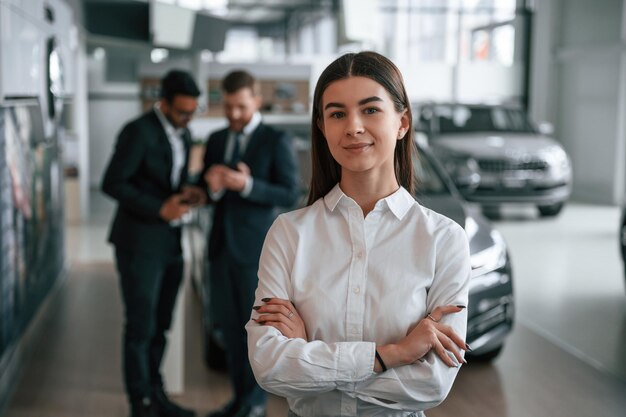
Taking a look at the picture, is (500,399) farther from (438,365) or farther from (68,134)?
(68,134)

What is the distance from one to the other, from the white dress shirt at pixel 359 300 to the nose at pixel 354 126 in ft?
0.53

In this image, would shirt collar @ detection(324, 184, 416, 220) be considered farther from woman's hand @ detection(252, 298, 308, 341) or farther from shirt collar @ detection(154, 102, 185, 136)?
shirt collar @ detection(154, 102, 185, 136)

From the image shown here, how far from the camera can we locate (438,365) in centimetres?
165

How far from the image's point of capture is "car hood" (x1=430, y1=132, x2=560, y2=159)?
427 inches

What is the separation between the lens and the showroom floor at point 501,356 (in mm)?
4191

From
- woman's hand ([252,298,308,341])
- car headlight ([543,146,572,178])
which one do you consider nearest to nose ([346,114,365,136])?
woman's hand ([252,298,308,341])

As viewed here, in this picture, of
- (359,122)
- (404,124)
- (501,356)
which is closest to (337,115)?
(359,122)

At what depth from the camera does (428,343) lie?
1609 millimetres

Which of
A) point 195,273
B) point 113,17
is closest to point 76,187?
point 113,17

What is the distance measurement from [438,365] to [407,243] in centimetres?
24

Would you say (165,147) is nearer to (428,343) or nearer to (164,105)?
(164,105)

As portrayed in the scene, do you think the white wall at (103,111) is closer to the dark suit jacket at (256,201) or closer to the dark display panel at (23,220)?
the dark display panel at (23,220)

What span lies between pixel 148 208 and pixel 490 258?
183 centimetres

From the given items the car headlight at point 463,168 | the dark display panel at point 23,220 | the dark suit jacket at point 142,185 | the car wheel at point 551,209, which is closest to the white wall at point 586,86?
the car wheel at point 551,209
